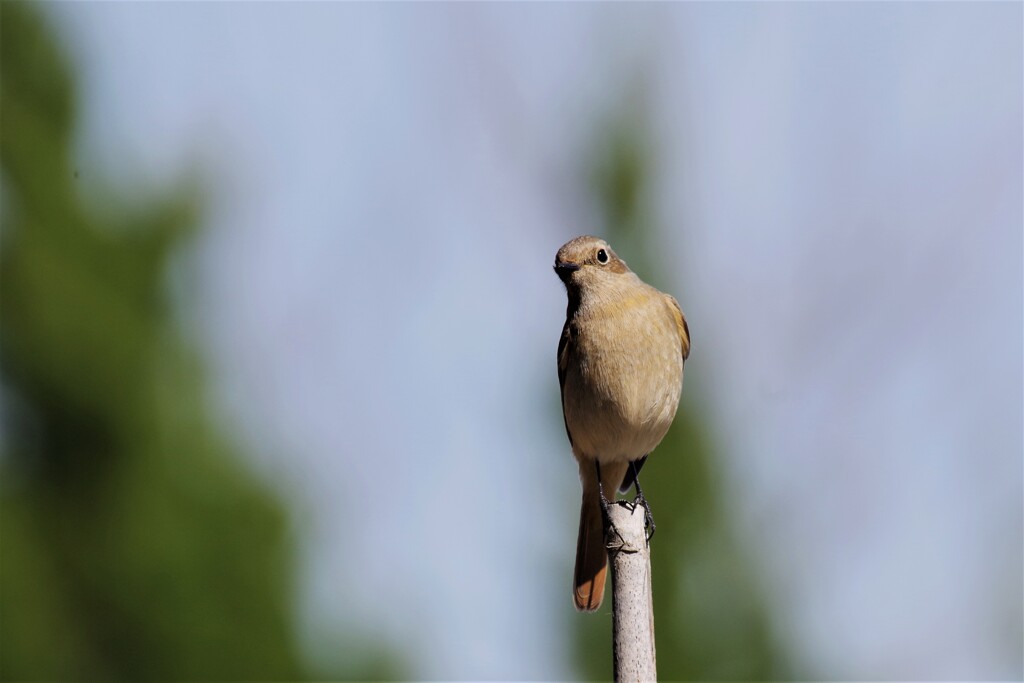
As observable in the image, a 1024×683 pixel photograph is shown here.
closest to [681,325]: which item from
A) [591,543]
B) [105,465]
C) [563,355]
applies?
[563,355]

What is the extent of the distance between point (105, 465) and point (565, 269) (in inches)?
173

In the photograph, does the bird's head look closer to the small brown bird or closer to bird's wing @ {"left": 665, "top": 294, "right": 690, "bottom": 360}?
the small brown bird

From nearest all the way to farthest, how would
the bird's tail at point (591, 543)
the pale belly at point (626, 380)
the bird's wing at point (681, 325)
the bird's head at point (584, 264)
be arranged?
the pale belly at point (626, 380)
the bird's head at point (584, 264)
the bird's tail at point (591, 543)
the bird's wing at point (681, 325)

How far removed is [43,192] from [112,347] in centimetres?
133

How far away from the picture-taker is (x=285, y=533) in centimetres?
877

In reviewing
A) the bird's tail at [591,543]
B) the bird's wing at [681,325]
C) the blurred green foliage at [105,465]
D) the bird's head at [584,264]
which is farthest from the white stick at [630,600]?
the blurred green foliage at [105,465]

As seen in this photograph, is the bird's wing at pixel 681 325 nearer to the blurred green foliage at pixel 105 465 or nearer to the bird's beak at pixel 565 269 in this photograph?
the bird's beak at pixel 565 269

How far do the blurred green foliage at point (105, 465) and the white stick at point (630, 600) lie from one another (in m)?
4.82

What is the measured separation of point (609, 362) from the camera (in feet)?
20.2

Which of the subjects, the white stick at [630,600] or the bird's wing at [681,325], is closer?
the white stick at [630,600]

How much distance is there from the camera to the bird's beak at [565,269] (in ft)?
20.5

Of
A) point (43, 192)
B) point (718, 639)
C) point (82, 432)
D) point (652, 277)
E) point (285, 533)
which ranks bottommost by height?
point (718, 639)

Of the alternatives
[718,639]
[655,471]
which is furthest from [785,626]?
[655,471]

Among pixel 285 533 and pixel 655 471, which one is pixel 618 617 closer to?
pixel 655 471
